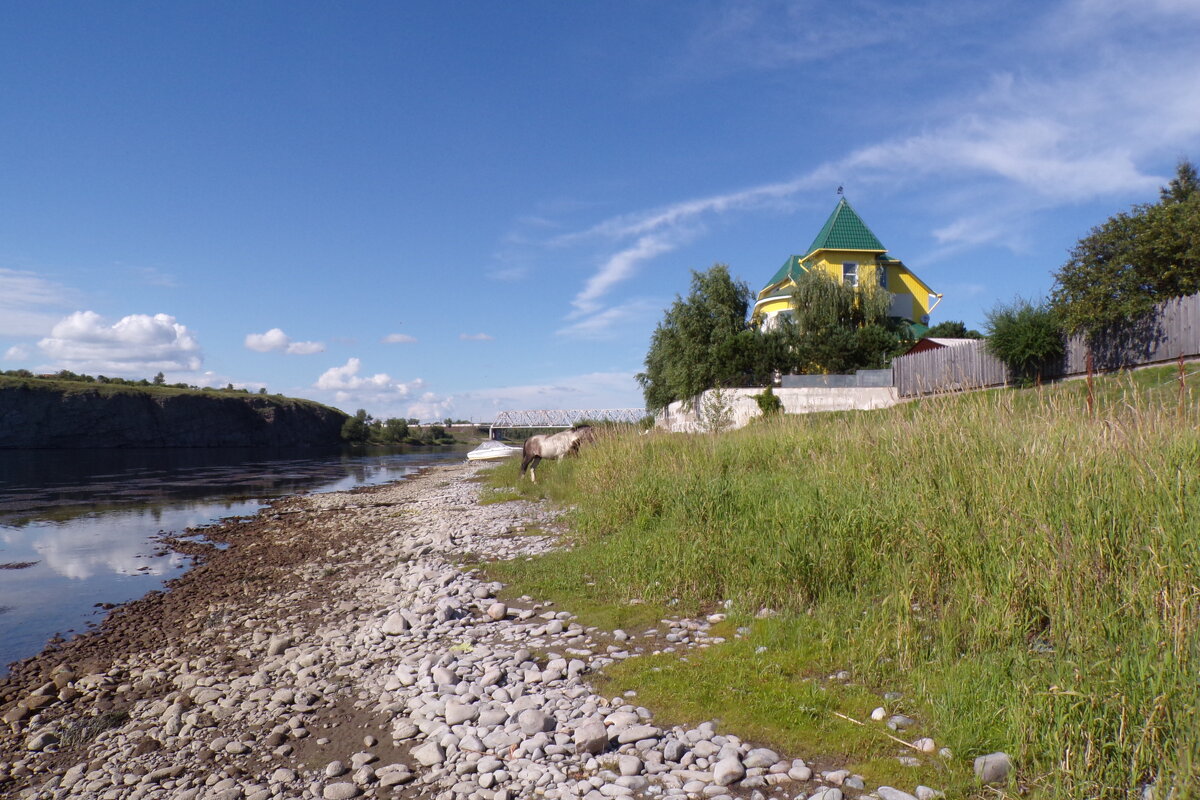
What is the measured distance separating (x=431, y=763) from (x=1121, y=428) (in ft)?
20.6

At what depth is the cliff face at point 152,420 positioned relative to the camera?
75250 millimetres

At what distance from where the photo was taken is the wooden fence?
23.0 metres

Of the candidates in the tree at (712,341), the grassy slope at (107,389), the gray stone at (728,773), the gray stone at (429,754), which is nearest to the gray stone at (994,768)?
the gray stone at (728,773)

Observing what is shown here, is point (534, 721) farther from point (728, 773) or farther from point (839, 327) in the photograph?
point (839, 327)

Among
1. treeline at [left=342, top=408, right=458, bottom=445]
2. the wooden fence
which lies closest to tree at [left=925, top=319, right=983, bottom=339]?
the wooden fence

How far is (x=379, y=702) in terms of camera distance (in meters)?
5.43

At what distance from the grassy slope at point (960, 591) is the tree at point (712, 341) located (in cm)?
3120

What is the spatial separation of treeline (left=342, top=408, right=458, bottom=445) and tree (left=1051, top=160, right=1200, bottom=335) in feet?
313

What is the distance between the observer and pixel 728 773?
3.78 meters

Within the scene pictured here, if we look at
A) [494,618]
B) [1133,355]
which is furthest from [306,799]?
[1133,355]

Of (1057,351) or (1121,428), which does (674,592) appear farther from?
(1057,351)

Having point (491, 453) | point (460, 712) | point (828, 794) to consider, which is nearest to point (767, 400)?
point (491, 453)

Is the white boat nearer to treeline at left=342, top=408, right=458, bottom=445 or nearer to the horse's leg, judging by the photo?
the horse's leg

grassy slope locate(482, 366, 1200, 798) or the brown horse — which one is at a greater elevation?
the brown horse
